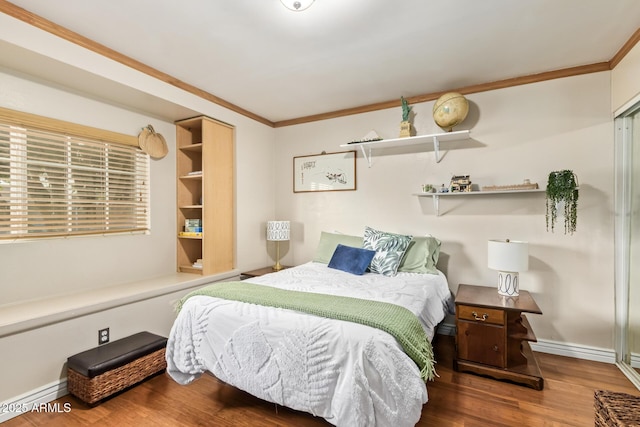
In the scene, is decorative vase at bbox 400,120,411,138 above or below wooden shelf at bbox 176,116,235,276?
above

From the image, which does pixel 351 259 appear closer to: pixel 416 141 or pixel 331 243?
pixel 331 243

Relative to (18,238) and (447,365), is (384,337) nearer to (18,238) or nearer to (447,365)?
(447,365)

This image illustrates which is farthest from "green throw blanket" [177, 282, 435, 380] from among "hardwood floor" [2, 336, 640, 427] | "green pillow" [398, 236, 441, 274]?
"green pillow" [398, 236, 441, 274]

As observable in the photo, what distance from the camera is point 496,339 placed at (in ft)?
7.22

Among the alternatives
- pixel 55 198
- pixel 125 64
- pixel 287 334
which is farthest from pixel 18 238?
pixel 287 334

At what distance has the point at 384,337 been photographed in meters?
1.42

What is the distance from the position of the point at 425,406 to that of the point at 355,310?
0.88 meters

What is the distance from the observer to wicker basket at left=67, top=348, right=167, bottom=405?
74.8 inches

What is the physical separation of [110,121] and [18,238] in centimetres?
119

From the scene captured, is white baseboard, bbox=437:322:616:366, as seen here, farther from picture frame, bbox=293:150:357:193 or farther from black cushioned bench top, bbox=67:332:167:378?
black cushioned bench top, bbox=67:332:167:378

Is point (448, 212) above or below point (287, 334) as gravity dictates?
above

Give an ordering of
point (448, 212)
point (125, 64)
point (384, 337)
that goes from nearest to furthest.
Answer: point (384, 337) → point (125, 64) → point (448, 212)

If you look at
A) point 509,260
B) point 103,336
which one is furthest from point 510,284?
point 103,336

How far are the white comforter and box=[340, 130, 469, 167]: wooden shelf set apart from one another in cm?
145
